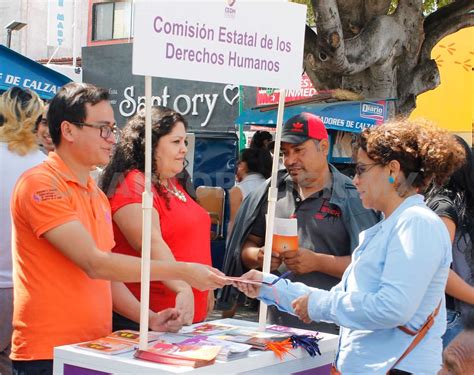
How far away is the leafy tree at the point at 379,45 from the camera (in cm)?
752

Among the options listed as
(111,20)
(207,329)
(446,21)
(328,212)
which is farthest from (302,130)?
(111,20)

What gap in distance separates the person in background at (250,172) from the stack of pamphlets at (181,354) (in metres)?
4.83

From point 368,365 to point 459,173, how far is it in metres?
1.35

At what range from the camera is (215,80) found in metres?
2.75

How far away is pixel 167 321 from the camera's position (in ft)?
9.49

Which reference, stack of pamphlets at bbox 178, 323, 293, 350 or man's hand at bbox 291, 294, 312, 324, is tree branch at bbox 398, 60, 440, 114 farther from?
man's hand at bbox 291, 294, 312, 324

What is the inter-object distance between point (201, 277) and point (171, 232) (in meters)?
0.69

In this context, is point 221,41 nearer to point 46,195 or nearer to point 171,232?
point 46,195

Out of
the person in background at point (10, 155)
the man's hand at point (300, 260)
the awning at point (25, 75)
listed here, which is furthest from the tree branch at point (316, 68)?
the man's hand at point (300, 260)

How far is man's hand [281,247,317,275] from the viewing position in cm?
336

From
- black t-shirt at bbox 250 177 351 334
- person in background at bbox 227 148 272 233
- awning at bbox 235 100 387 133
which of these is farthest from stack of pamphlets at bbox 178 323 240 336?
awning at bbox 235 100 387 133

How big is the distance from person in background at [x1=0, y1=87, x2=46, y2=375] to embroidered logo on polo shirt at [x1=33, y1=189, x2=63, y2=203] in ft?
3.55

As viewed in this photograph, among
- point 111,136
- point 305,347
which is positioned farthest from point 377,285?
point 111,136

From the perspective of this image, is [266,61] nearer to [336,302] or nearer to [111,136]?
[111,136]
